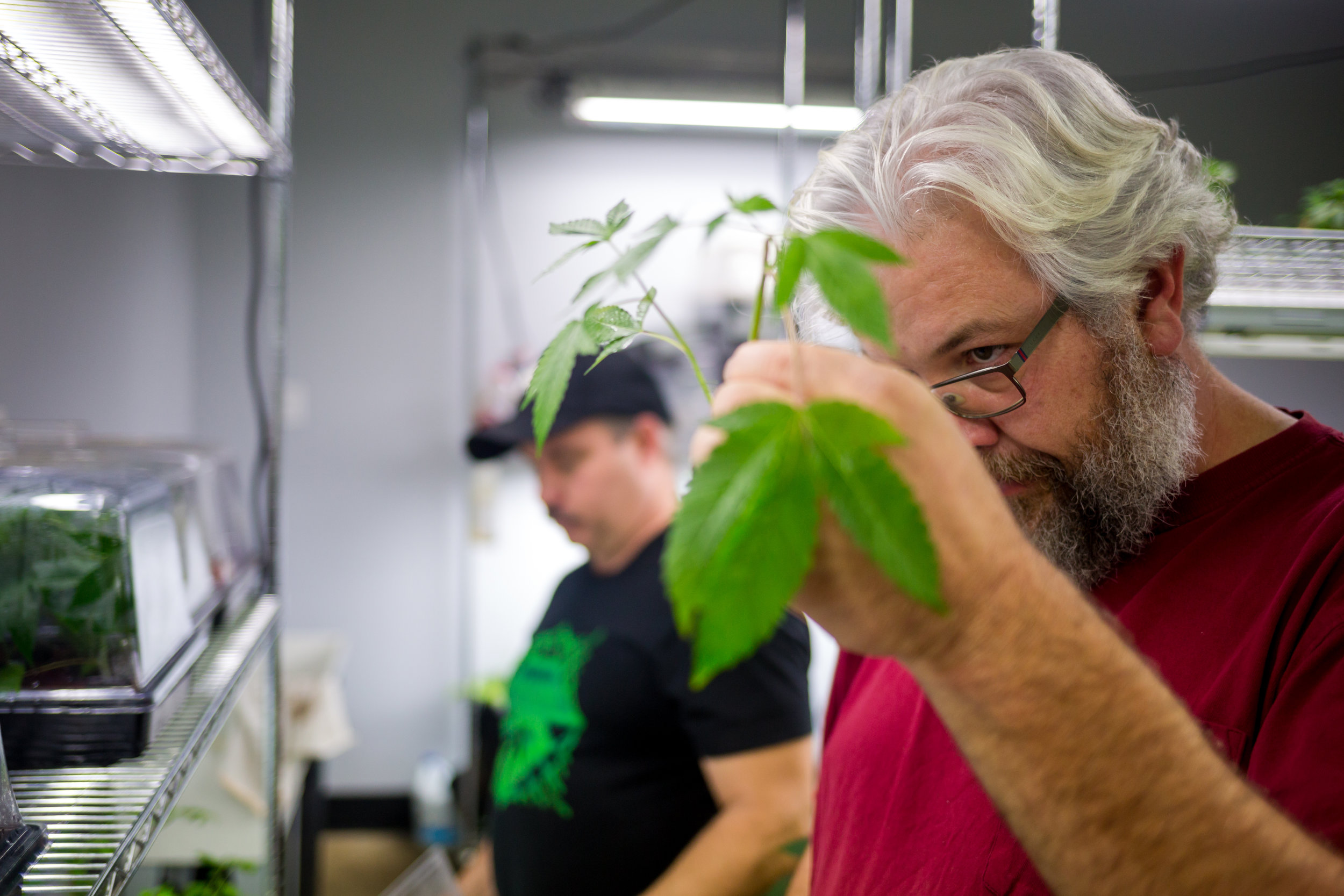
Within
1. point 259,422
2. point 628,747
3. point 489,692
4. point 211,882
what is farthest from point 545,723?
point 489,692

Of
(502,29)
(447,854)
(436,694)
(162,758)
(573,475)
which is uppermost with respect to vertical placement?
(502,29)

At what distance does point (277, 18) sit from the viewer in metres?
1.01

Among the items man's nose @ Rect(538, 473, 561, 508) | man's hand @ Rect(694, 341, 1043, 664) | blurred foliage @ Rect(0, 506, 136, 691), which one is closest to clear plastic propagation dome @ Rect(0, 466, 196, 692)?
blurred foliage @ Rect(0, 506, 136, 691)

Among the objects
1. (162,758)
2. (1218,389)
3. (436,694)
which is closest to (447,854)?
(436,694)

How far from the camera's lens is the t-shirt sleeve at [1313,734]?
→ 1.65 feet

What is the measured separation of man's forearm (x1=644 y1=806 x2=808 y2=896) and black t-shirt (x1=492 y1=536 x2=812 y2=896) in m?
0.09

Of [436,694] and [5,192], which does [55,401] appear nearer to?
[5,192]

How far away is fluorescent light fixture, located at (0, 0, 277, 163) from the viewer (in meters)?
0.59

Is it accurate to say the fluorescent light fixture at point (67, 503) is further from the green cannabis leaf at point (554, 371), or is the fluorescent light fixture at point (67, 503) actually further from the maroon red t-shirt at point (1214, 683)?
the maroon red t-shirt at point (1214, 683)

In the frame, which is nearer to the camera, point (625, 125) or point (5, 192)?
point (5, 192)

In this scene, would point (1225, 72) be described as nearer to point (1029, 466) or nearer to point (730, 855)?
point (1029, 466)

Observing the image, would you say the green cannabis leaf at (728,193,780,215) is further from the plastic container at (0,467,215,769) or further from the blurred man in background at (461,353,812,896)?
the blurred man in background at (461,353,812,896)

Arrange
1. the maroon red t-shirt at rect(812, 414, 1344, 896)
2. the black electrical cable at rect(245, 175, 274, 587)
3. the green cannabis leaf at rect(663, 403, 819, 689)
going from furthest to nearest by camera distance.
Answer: the black electrical cable at rect(245, 175, 274, 587) → the maroon red t-shirt at rect(812, 414, 1344, 896) → the green cannabis leaf at rect(663, 403, 819, 689)

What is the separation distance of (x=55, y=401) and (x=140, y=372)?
0.94 m
